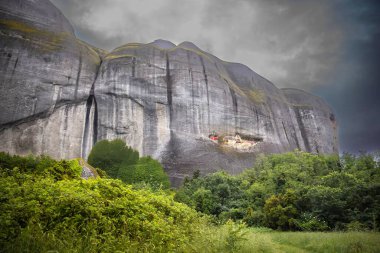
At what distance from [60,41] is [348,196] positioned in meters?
49.2

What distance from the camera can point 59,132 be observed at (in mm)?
44719

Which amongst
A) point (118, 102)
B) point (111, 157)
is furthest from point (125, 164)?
point (118, 102)

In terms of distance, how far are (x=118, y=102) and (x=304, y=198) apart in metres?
37.3

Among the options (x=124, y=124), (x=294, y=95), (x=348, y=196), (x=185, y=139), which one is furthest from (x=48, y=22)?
(x=294, y=95)

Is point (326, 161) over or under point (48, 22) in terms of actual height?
under

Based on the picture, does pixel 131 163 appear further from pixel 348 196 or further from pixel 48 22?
pixel 48 22

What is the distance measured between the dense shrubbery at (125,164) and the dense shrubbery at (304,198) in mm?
7587

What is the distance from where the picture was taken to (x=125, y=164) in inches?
1471

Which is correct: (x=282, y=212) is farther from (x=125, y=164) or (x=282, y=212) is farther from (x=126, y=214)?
(x=125, y=164)

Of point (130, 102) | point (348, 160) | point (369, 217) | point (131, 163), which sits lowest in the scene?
point (369, 217)

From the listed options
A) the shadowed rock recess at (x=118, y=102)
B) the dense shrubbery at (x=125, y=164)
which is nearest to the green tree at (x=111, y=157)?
the dense shrubbery at (x=125, y=164)

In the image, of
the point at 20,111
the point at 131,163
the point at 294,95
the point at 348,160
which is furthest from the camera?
the point at 294,95

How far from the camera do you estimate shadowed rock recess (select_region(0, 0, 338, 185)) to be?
4334cm

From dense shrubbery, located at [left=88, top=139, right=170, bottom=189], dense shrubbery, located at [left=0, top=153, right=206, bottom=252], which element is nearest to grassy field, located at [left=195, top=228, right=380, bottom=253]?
dense shrubbery, located at [left=0, top=153, right=206, bottom=252]
